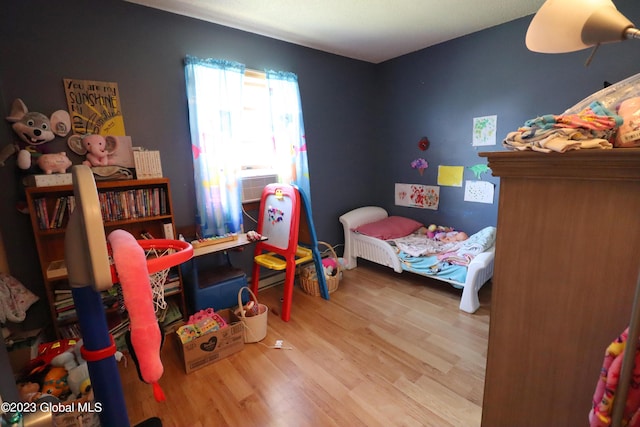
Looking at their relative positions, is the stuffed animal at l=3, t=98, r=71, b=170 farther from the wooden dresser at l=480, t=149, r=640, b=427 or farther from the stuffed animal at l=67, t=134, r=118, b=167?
the wooden dresser at l=480, t=149, r=640, b=427

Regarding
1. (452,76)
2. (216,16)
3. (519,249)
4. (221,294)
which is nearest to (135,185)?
(221,294)

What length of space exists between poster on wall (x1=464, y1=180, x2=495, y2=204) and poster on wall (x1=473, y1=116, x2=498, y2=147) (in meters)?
0.40

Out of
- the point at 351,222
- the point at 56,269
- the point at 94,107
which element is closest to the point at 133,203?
the point at 56,269

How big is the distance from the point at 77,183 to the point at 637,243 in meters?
1.37

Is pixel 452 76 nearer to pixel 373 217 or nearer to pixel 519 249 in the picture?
pixel 373 217

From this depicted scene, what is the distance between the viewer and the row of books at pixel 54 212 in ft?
5.76

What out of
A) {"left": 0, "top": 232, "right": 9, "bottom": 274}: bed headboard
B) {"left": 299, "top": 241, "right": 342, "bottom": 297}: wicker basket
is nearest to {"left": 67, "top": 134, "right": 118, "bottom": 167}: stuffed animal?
{"left": 0, "top": 232, "right": 9, "bottom": 274}: bed headboard

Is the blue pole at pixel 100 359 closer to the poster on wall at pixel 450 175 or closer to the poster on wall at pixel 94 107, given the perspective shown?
the poster on wall at pixel 94 107

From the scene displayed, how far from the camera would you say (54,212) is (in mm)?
1802

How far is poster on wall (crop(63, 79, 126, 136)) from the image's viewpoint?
6.21 ft

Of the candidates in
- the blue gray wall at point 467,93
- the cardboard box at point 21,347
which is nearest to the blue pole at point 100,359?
the cardboard box at point 21,347

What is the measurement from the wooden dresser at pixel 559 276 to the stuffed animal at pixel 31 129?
2.43 meters

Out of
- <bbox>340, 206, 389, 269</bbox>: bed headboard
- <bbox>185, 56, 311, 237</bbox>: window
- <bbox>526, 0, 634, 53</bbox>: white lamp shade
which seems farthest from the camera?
<bbox>340, 206, 389, 269</bbox>: bed headboard

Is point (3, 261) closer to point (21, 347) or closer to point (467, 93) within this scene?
point (21, 347)
